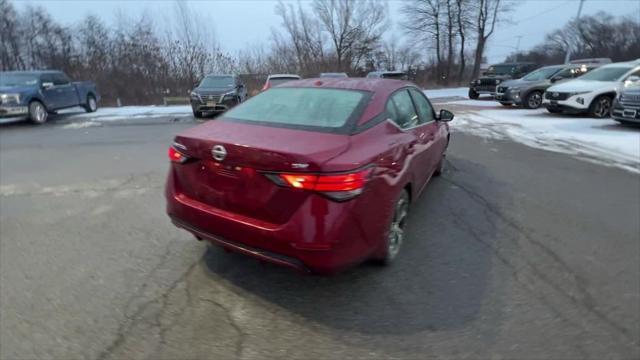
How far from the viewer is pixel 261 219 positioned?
2756mm

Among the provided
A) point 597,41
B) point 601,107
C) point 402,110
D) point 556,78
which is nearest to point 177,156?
point 402,110

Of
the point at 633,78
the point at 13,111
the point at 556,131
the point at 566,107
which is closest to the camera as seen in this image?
the point at 556,131

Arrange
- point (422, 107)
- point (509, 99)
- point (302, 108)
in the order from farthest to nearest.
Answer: point (509, 99) < point (422, 107) < point (302, 108)

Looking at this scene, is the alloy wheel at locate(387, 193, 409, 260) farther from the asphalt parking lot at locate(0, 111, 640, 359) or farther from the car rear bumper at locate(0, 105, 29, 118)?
the car rear bumper at locate(0, 105, 29, 118)

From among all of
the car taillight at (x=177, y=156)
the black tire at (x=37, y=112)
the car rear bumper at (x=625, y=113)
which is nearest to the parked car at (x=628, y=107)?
the car rear bumper at (x=625, y=113)

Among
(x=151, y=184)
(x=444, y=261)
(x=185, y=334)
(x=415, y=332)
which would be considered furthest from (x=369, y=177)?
(x=151, y=184)

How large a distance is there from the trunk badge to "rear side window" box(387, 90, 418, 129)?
1.61 meters

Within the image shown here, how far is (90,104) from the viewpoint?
18484 millimetres

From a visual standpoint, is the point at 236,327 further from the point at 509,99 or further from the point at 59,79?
the point at 59,79

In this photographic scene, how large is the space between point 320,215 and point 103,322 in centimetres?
165

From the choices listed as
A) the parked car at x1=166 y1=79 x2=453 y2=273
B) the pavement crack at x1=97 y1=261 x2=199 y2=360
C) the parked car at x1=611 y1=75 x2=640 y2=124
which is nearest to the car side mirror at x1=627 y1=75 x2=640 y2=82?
the parked car at x1=611 y1=75 x2=640 y2=124

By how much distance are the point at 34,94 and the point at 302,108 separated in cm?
1469

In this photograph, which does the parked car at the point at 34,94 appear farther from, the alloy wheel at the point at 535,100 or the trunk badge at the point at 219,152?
the alloy wheel at the point at 535,100

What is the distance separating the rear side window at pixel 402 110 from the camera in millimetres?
3781
